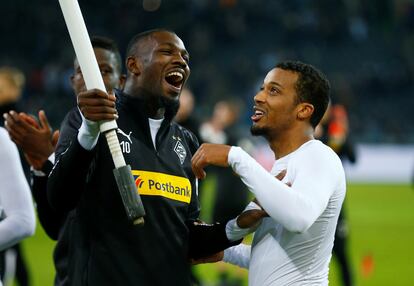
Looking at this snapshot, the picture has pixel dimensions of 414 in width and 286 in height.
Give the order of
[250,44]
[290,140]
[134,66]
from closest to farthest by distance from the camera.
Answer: [290,140] → [134,66] → [250,44]

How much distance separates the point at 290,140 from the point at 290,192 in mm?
517

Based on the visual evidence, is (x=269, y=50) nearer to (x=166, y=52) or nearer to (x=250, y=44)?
(x=250, y=44)

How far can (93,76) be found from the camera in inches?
112

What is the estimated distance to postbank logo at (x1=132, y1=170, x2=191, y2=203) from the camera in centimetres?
343

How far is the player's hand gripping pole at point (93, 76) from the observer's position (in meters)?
2.80

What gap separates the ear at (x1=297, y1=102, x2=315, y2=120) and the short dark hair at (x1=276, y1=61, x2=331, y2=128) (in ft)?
0.06

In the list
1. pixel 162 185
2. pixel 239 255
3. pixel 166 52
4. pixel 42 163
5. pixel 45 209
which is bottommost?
pixel 239 255

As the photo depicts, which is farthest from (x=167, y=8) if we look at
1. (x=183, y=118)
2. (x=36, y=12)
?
(x=183, y=118)

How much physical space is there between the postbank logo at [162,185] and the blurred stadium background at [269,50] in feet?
54.4

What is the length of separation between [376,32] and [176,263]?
25468 mm

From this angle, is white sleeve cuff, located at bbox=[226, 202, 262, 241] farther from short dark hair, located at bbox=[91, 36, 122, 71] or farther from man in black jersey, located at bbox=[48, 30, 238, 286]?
short dark hair, located at bbox=[91, 36, 122, 71]

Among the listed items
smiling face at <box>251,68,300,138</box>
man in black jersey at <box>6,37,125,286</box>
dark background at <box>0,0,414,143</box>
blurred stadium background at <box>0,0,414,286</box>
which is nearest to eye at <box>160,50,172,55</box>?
smiling face at <box>251,68,300,138</box>

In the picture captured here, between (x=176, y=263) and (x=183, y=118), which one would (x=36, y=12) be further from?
(x=176, y=263)

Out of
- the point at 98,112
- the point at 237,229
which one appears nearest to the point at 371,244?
the point at 237,229
